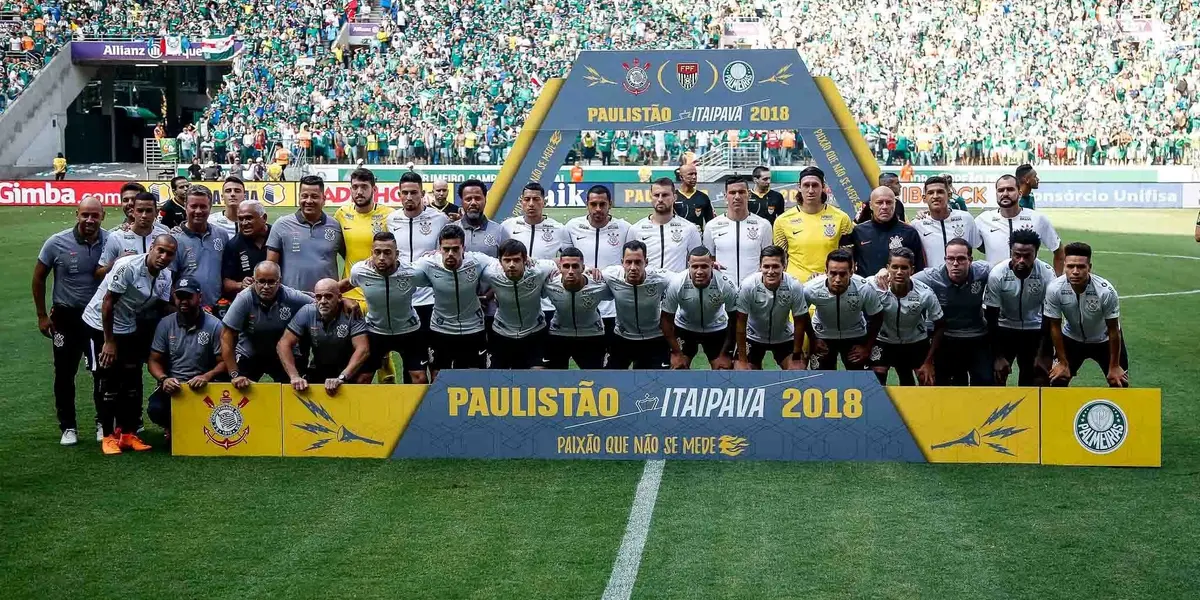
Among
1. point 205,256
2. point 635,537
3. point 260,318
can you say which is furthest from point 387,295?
point 635,537

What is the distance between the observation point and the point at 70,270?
10.1 meters

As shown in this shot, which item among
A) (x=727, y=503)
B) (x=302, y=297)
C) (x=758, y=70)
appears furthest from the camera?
(x=758, y=70)

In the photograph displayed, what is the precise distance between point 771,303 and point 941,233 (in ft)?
6.96

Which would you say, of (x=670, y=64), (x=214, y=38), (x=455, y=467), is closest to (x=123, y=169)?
(x=214, y=38)

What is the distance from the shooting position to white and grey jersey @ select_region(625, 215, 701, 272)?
1098 centimetres

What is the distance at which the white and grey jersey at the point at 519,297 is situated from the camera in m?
9.80

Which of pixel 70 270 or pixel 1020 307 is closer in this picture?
pixel 1020 307

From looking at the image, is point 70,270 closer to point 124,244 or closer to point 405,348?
point 124,244

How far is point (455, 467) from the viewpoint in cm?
904

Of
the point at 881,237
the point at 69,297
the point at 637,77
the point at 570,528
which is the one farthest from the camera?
the point at 637,77

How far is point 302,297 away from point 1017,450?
17.3ft

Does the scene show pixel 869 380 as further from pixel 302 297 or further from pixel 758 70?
pixel 758 70

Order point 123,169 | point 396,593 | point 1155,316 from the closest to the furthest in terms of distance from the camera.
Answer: point 396,593
point 1155,316
point 123,169

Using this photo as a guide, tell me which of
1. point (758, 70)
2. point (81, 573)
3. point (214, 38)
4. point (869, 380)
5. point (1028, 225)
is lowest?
point (81, 573)
